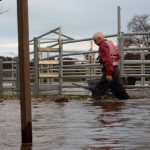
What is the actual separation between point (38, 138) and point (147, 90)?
9.64m

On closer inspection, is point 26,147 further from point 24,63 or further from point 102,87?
point 102,87

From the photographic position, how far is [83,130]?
20.3 ft

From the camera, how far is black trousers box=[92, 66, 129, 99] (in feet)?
36.8

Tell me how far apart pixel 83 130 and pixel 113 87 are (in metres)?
5.23

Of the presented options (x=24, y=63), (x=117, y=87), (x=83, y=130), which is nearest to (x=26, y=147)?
(x=24, y=63)

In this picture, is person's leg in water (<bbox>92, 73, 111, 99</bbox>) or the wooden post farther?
person's leg in water (<bbox>92, 73, 111, 99</bbox>)

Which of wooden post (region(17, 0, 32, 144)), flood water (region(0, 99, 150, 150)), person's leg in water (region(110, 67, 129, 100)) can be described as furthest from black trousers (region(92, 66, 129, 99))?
wooden post (region(17, 0, 32, 144))

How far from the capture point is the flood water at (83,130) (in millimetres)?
5051

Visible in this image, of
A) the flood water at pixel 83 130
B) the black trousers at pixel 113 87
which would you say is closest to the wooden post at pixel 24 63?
the flood water at pixel 83 130

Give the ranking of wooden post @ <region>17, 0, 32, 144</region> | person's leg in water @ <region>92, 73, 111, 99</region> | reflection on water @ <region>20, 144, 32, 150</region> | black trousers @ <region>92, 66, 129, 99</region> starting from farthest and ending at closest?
person's leg in water @ <region>92, 73, 111, 99</region> → black trousers @ <region>92, 66, 129, 99</region> → wooden post @ <region>17, 0, 32, 144</region> → reflection on water @ <region>20, 144, 32, 150</region>

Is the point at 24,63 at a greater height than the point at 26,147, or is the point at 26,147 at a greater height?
the point at 24,63

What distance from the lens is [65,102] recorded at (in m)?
11.6

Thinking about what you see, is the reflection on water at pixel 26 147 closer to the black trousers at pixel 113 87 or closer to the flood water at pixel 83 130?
the flood water at pixel 83 130

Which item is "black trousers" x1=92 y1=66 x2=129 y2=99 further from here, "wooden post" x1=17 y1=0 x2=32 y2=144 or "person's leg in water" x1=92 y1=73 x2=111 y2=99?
"wooden post" x1=17 y1=0 x2=32 y2=144
